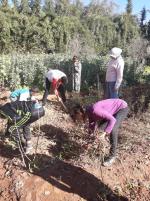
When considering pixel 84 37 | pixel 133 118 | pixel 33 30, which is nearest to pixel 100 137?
pixel 133 118

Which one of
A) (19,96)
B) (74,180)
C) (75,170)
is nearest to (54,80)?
(19,96)

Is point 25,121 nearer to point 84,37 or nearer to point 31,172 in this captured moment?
point 31,172

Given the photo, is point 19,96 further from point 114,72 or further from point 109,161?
point 114,72

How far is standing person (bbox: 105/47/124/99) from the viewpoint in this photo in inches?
269

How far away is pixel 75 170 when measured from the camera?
5523mm

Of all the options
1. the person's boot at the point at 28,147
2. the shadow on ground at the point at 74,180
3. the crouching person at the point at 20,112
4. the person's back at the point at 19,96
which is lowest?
the shadow on ground at the point at 74,180

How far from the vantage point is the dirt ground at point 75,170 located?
5.11 meters

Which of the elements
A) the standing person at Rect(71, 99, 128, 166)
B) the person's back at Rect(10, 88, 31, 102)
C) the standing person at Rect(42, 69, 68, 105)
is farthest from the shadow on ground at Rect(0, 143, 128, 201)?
the standing person at Rect(42, 69, 68, 105)

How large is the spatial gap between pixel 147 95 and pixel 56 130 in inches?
117

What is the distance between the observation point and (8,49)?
22.6 m

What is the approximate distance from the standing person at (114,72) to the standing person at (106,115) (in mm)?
1789

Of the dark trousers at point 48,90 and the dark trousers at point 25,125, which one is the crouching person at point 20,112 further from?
the dark trousers at point 48,90

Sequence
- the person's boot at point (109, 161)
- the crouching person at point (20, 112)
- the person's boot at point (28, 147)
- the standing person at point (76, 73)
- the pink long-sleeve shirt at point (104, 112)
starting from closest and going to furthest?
the pink long-sleeve shirt at point (104, 112) < the person's boot at point (109, 161) < the crouching person at point (20, 112) < the person's boot at point (28, 147) < the standing person at point (76, 73)

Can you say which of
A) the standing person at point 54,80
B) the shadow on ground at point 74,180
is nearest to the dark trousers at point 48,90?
the standing person at point 54,80
